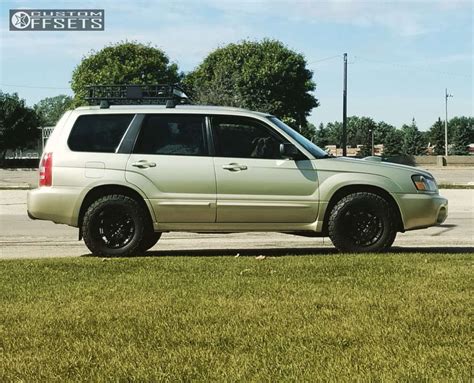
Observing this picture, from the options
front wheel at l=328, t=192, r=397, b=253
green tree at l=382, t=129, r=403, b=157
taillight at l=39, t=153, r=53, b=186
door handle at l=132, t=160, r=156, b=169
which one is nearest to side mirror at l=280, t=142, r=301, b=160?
front wheel at l=328, t=192, r=397, b=253

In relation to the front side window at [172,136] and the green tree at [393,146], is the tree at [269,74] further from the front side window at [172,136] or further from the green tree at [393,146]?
the green tree at [393,146]

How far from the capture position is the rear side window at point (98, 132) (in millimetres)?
8070

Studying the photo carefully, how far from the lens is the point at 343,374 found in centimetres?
327

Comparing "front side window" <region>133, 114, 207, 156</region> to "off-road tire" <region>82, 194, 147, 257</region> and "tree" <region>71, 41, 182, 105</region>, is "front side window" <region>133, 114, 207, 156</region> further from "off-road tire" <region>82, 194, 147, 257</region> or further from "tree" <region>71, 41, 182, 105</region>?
"tree" <region>71, 41, 182, 105</region>

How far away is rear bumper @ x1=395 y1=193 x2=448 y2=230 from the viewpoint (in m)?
7.88

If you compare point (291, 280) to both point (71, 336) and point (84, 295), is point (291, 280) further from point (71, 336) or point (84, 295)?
point (71, 336)

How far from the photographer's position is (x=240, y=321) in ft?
14.2

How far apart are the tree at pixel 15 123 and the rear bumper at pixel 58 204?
62885mm

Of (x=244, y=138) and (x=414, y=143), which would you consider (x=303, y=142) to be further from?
(x=414, y=143)

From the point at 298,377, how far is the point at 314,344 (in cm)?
56

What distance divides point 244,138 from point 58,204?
2.33 meters

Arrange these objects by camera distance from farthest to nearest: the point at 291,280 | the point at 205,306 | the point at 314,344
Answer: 1. the point at 291,280
2. the point at 205,306
3. the point at 314,344

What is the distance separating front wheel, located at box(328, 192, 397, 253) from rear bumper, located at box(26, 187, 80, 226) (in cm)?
300

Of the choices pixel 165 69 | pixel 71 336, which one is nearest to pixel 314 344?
pixel 71 336
